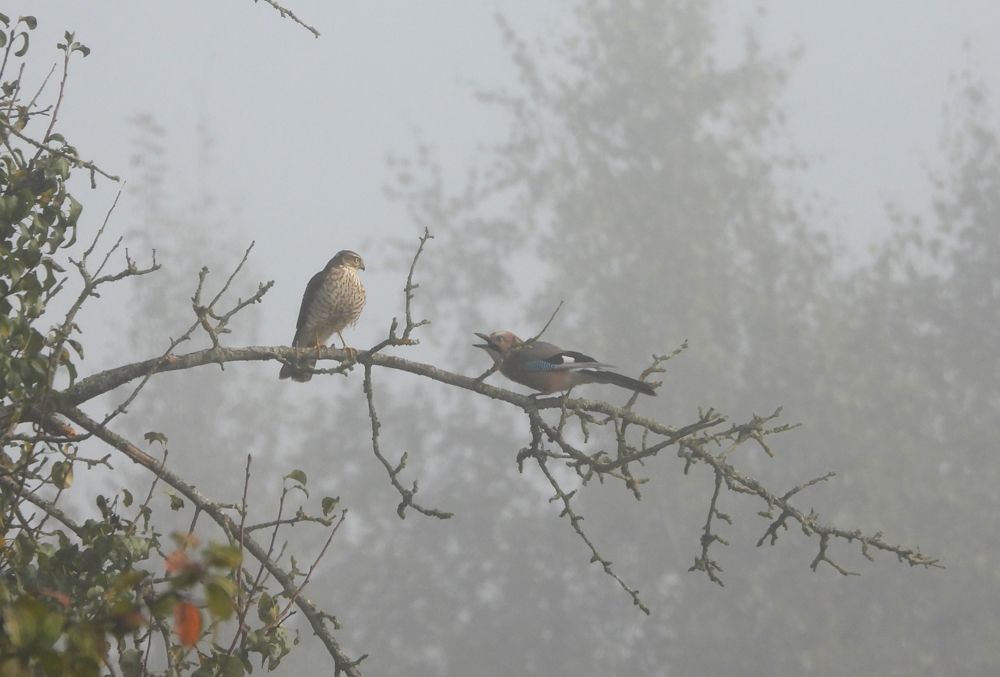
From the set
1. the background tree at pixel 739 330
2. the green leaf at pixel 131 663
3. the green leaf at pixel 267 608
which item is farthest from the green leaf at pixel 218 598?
the background tree at pixel 739 330

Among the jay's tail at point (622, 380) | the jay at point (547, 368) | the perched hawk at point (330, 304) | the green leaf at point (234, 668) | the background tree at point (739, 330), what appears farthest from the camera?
the background tree at point (739, 330)

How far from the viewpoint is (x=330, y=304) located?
6984mm

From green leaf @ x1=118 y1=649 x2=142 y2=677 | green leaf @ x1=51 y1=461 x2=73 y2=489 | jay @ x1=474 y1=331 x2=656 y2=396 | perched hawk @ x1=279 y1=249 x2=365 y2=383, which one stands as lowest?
green leaf @ x1=118 y1=649 x2=142 y2=677

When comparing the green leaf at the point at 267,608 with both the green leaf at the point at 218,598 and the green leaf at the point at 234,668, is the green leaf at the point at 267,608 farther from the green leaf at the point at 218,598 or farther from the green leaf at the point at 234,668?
the green leaf at the point at 218,598

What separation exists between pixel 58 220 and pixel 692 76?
26620mm

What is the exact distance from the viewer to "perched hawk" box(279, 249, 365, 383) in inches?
275

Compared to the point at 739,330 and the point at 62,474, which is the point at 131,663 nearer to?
the point at 62,474

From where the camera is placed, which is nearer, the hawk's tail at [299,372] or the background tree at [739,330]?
the hawk's tail at [299,372]

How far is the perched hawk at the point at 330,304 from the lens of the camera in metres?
6.99

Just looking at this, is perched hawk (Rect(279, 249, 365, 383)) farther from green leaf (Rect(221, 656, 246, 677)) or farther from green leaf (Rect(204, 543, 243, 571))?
green leaf (Rect(204, 543, 243, 571))

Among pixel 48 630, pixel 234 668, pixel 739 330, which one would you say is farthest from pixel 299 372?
pixel 739 330

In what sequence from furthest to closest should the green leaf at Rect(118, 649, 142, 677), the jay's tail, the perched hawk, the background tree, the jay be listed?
the background tree < the perched hawk < the jay < the jay's tail < the green leaf at Rect(118, 649, 142, 677)

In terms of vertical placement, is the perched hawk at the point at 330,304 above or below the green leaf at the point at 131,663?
above

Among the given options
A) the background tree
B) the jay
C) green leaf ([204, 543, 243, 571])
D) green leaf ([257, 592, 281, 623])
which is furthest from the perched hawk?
the background tree
